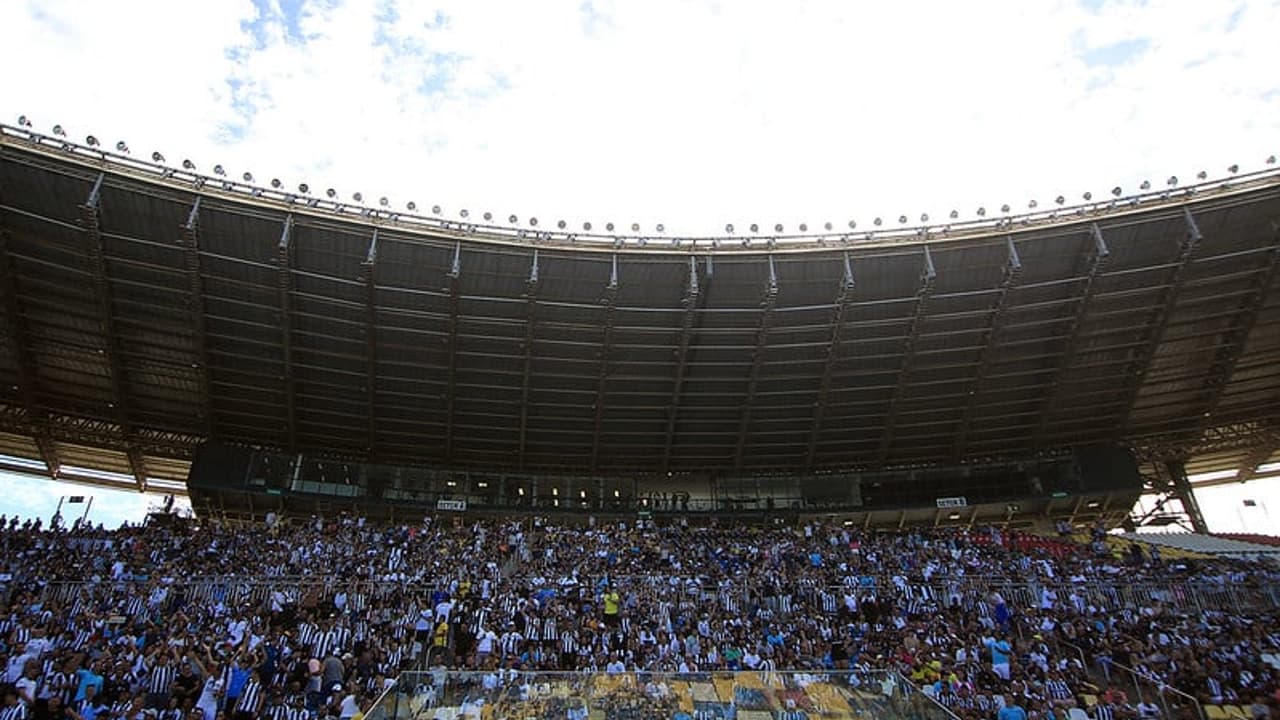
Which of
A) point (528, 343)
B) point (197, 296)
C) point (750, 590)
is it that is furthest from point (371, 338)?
point (750, 590)

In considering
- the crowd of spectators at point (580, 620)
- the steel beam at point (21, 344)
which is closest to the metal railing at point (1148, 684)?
the crowd of spectators at point (580, 620)

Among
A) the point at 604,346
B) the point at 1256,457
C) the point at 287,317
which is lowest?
the point at 1256,457

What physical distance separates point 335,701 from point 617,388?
25.5 m

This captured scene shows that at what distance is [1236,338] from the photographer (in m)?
34.7

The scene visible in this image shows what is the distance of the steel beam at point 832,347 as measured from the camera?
1268 inches

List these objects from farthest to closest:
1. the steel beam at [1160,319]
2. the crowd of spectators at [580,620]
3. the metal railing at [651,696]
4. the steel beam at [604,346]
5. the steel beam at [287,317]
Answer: the steel beam at [604,346]
the steel beam at [1160,319]
the steel beam at [287,317]
the crowd of spectators at [580,620]
the metal railing at [651,696]

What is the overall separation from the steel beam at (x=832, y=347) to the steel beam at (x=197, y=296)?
91.3 ft

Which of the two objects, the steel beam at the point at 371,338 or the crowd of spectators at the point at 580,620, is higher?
the steel beam at the point at 371,338

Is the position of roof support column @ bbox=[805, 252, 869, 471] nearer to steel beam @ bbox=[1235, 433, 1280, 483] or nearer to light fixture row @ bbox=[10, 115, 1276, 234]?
light fixture row @ bbox=[10, 115, 1276, 234]

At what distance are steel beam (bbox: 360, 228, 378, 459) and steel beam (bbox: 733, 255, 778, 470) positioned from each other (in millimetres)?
17862

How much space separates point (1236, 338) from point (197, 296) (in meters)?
49.6

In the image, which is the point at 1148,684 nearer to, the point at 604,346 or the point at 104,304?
the point at 604,346

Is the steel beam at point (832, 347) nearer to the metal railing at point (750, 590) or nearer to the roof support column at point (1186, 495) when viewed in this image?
the metal railing at point (750, 590)

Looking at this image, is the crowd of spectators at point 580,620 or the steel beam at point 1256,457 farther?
the steel beam at point 1256,457
